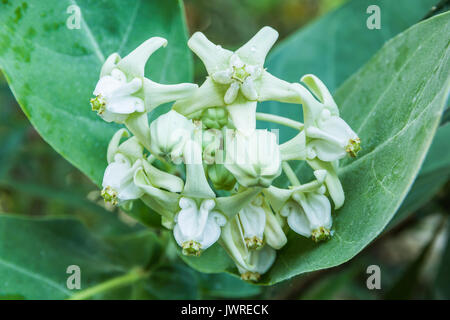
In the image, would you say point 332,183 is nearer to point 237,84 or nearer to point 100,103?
point 237,84

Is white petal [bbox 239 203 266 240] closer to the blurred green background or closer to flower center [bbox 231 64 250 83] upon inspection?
flower center [bbox 231 64 250 83]

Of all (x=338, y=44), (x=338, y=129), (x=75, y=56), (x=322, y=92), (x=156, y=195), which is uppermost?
(x=338, y=44)

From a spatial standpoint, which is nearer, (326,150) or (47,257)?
(326,150)

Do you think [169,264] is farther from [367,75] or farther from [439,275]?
A: [439,275]

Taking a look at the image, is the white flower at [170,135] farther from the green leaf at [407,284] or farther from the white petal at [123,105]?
the green leaf at [407,284]

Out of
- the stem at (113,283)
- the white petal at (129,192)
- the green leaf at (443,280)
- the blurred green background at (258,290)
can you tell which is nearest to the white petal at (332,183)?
the white petal at (129,192)

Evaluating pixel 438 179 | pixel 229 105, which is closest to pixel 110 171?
pixel 229 105

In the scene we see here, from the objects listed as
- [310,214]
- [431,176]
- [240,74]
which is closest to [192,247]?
[310,214]

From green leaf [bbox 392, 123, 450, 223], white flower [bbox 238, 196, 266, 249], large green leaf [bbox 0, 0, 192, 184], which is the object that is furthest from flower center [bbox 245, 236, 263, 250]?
green leaf [bbox 392, 123, 450, 223]
